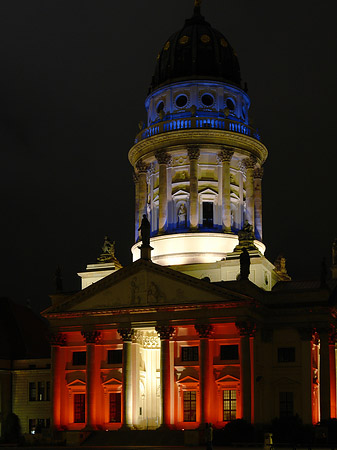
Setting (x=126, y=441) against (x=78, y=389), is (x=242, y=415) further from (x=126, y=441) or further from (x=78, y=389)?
(x=78, y=389)

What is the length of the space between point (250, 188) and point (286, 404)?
2326 centimetres

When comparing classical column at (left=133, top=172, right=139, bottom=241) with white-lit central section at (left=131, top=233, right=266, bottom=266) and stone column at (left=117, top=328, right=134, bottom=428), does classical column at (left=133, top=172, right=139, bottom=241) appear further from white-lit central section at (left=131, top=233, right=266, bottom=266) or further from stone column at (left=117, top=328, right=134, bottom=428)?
stone column at (left=117, top=328, right=134, bottom=428)

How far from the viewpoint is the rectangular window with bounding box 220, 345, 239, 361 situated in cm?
7394

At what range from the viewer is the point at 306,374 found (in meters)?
73.2

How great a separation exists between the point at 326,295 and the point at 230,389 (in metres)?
10.6

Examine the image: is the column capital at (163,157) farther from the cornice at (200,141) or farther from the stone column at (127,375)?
the stone column at (127,375)

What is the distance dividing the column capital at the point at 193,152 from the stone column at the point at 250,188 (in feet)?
17.7

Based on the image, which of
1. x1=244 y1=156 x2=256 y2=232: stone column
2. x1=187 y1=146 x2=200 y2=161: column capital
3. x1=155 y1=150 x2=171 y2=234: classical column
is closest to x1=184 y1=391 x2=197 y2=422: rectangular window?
x1=155 y1=150 x2=171 y2=234: classical column

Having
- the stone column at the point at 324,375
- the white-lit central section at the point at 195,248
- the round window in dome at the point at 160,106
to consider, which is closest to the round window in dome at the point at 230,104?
the round window in dome at the point at 160,106

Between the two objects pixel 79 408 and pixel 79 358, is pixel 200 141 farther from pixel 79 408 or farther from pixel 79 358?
pixel 79 408

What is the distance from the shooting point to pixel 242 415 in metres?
70.2

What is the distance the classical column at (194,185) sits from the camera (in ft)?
279

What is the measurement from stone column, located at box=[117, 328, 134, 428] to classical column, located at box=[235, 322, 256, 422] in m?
8.96

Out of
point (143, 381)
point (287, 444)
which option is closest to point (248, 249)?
point (143, 381)
